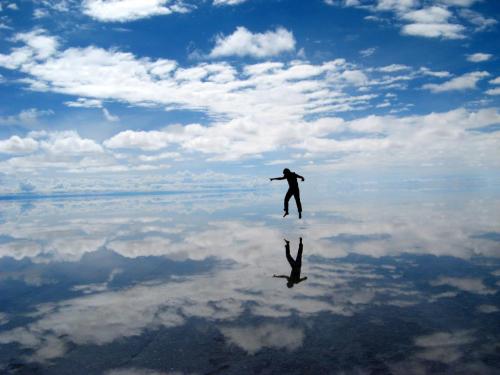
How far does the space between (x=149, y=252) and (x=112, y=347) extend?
27.6ft

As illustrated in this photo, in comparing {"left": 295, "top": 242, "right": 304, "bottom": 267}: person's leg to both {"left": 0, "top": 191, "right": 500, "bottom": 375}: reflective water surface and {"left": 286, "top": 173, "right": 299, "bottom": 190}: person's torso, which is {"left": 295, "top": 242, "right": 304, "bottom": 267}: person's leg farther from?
{"left": 286, "top": 173, "right": 299, "bottom": 190}: person's torso

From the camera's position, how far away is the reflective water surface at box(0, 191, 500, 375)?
527 cm

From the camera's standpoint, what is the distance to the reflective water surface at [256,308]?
17.3 ft

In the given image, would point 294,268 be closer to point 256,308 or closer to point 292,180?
point 256,308

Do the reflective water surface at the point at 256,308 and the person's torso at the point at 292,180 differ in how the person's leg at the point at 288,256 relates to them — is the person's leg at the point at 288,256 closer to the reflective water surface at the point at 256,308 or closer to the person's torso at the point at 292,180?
the reflective water surface at the point at 256,308

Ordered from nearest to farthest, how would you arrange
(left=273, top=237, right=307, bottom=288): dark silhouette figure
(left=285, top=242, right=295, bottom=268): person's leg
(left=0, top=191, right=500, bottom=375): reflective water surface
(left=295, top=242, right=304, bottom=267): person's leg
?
(left=0, top=191, right=500, bottom=375): reflective water surface → (left=273, top=237, right=307, bottom=288): dark silhouette figure → (left=295, top=242, right=304, bottom=267): person's leg → (left=285, top=242, right=295, bottom=268): person's leg

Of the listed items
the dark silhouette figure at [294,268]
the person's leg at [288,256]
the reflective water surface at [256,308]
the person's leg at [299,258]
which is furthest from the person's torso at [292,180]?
the person's leg at [299,258]

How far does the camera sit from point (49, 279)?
10.4 meters

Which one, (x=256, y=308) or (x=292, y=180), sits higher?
(x=292, y=180)

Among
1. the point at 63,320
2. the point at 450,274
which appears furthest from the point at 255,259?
the point at 63,320

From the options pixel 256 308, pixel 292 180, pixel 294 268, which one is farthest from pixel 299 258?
pixel 292 180

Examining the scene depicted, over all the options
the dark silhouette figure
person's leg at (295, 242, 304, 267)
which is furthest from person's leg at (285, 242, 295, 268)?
person's leg at (295, 242, 304, 267)

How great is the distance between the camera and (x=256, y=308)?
24.3 ft

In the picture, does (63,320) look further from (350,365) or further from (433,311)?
(433,311)
